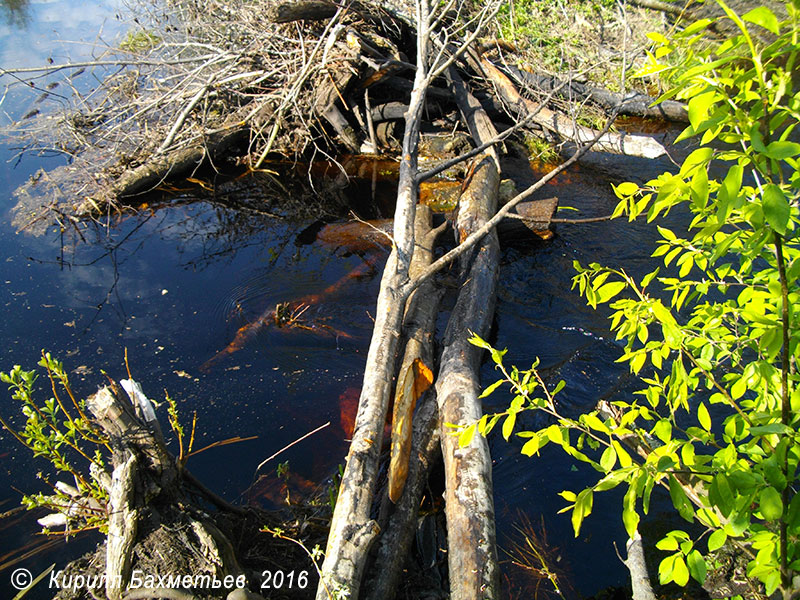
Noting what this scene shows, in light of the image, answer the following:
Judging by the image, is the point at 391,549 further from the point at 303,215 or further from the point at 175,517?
the point at 303,215

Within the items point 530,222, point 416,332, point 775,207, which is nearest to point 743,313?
point 775,207

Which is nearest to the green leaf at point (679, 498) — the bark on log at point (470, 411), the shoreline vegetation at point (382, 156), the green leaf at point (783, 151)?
the shoreline vegetation at point (382, 156)

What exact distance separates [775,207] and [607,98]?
320 inches

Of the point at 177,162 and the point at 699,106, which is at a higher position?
the point at 177,162

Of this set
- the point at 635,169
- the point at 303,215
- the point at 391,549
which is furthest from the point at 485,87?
the point at 391,549

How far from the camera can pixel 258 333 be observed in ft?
17.1

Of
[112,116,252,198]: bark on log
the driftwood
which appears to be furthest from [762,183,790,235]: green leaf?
[112,116,252,198]: bark on log

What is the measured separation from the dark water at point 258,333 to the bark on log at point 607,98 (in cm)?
147

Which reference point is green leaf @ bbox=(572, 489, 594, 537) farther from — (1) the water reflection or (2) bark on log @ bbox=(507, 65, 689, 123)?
(1) the water reflection

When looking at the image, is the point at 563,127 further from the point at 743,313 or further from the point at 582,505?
the point at 582,505

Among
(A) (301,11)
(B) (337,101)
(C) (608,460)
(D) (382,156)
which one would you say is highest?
(A) (301,11)

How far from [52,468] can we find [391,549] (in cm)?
260

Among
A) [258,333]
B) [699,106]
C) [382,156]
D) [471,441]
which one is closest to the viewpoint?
[699,106]

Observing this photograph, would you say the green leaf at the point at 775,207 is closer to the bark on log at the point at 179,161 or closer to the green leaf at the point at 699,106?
the green leaf at the point at 699,106
